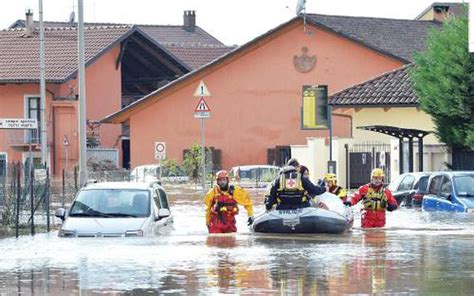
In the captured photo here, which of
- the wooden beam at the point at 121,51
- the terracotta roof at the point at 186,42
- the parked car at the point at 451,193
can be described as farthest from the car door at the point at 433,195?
→ the terracotta roof at the point at 186,42

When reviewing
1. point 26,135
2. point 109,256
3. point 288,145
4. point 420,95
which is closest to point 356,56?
point 288,145

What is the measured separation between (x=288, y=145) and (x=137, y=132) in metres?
7.25

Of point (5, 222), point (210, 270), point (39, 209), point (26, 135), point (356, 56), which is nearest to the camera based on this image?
point (210, 270)

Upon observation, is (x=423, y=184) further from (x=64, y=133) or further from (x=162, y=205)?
(x=64, y=133)

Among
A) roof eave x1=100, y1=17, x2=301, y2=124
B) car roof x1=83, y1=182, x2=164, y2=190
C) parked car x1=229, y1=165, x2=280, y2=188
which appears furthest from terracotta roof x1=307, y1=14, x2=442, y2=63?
car roof x1=83, y1=182, x2=164, y2=190

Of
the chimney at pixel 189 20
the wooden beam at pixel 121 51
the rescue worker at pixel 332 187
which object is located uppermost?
the chimney at pixel 189 20

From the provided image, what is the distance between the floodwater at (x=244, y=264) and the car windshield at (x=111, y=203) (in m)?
0.63

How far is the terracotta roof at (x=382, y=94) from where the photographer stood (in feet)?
173

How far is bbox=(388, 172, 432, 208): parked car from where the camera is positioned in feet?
114

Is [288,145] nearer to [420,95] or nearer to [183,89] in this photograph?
[183,89]

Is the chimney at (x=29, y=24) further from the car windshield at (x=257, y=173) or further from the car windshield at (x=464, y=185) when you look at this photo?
the car windshield at (x=464, y=185)

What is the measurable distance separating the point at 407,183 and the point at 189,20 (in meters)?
72.2

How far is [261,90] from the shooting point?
68875mm

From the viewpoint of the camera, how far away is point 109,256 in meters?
20.1
